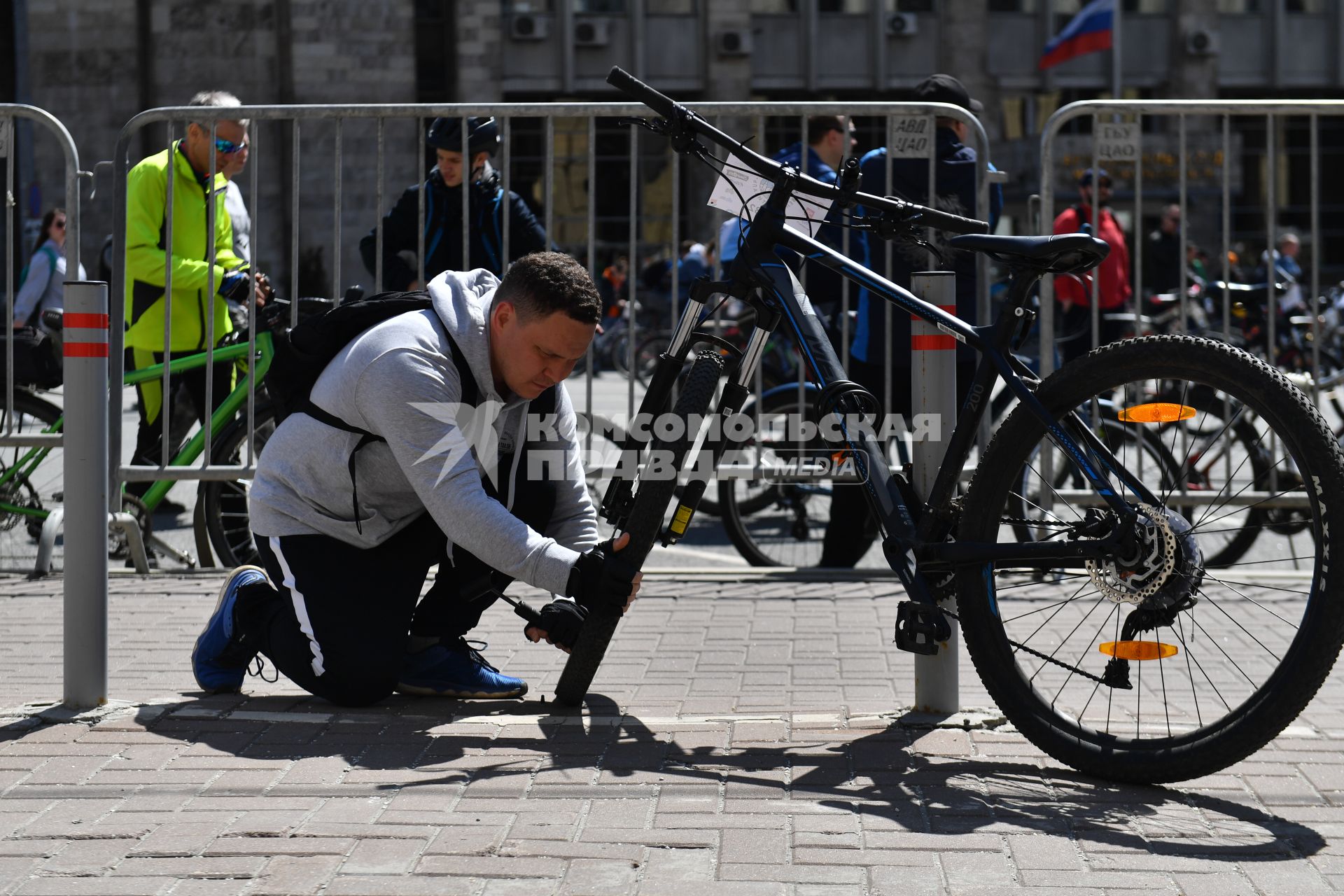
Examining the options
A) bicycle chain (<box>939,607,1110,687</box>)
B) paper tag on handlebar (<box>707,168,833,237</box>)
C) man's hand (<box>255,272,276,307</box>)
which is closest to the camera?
bicycle chain (<box>939,607,1110,687</box>)

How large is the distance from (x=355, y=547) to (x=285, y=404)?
418 mm

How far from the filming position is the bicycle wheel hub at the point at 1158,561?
3463mm

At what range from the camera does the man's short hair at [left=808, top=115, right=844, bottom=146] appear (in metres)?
7.02

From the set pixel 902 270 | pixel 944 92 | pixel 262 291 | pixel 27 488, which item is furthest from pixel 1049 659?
pixel 27 488

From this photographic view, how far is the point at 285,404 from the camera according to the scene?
14.1 ft

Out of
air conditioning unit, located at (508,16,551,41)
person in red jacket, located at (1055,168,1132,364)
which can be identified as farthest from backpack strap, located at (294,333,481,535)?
air conditioning unit, located at (508,16,551,41)

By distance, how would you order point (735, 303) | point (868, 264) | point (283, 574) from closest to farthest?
point (283, 574), point (868, 264), point (735, 303)

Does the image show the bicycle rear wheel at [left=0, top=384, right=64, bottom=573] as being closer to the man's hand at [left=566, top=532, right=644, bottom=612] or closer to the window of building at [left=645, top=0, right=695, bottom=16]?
the man's hand at [left=566, top=532, right=644, bottom=612]

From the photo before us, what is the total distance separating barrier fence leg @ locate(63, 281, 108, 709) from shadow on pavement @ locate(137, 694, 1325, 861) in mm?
199

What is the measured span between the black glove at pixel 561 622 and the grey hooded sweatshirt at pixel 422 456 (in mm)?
89

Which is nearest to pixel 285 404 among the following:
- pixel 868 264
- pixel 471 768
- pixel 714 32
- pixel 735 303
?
pixel 471 768

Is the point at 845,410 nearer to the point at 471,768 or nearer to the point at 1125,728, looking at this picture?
the point at 1125,728

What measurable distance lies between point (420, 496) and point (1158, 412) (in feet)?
6.04

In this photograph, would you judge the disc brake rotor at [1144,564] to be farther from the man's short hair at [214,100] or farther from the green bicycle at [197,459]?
the man's short hair at [214,100]
